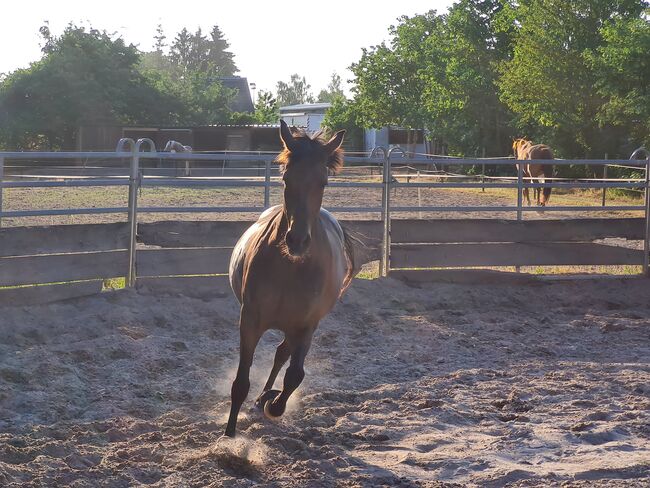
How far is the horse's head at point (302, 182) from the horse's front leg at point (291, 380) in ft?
2.63

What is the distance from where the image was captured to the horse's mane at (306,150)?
4828mm

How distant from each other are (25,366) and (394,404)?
2.61 m

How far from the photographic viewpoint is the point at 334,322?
27.3ft

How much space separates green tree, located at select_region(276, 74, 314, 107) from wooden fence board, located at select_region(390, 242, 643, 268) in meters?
151

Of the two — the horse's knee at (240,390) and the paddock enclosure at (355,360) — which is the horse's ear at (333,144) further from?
the paddock enclosure at (355,360)

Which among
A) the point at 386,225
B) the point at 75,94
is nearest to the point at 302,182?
the point at 386,225

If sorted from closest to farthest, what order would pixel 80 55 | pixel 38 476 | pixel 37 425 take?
pixel 38 476 < pixel 37 425 < pixel 80 55

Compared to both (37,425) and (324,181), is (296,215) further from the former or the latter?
(37,425)

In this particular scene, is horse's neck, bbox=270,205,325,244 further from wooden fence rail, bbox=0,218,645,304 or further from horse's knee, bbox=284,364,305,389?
wooden fence rail, bbox=0,218,645,304

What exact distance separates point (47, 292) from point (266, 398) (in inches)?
138

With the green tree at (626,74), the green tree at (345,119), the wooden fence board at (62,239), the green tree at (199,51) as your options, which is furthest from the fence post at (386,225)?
the green tree at (199,51)

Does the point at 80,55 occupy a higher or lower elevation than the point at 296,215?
higher

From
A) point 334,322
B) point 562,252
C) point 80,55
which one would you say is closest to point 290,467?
point 334,322

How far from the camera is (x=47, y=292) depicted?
8.11 metres
